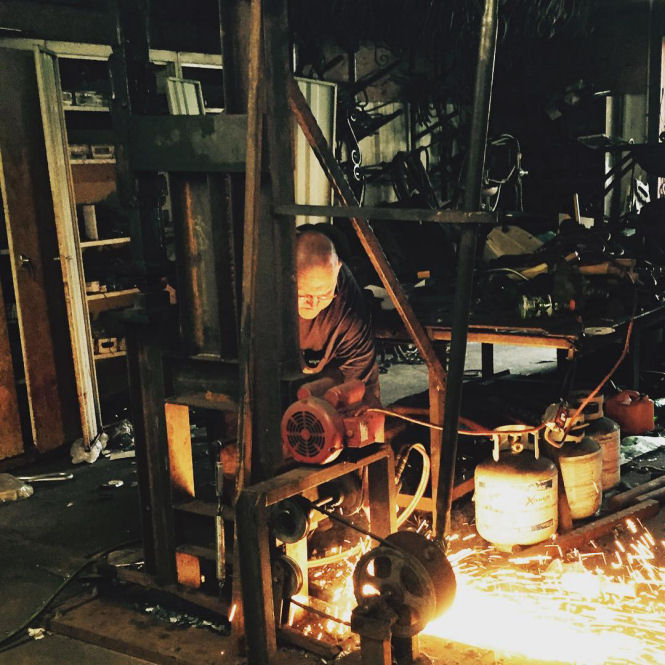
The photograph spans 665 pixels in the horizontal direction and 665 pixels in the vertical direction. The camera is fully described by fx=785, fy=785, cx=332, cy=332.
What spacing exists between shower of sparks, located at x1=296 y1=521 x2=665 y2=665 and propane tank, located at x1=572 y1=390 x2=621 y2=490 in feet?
1.41

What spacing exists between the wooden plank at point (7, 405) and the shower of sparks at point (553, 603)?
110 inches

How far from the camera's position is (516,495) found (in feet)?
12.4

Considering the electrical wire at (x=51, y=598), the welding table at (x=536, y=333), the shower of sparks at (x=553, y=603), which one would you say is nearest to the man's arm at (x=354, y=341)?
the welding table at (x=536, y=333)

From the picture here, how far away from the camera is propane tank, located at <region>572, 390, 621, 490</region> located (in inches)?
172

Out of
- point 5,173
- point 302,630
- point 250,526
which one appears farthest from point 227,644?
point 5,173

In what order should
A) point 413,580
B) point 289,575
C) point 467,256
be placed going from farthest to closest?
1. point 289,575
2. point 413,580
3. point 467,256

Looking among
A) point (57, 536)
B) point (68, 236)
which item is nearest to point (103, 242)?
point (68, 236)

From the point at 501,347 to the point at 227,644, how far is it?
6625mm

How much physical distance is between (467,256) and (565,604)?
6.18 feet

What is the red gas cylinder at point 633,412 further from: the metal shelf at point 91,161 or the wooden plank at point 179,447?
the metal shelf at point 91,161

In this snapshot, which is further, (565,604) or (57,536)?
(57,536)

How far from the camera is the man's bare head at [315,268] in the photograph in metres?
3.82

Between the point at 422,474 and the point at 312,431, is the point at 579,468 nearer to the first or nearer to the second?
the point at 422,474

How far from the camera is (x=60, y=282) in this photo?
5715 mm
